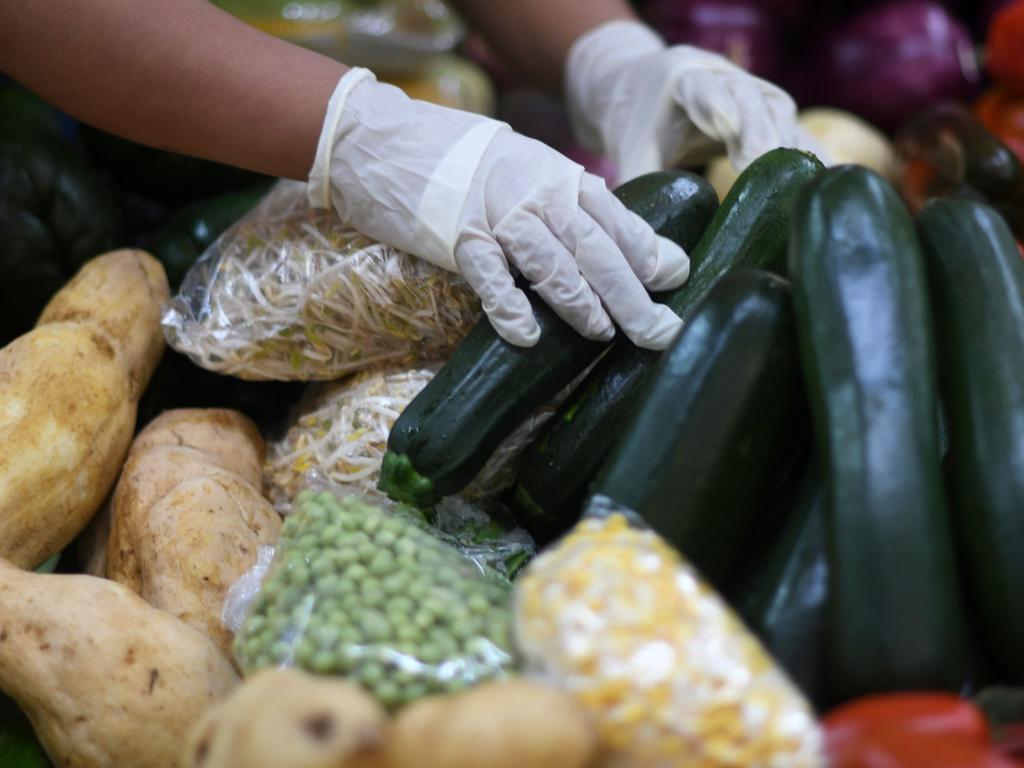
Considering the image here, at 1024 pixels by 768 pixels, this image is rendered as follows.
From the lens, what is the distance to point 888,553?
2.65ft

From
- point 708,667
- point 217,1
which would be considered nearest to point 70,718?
point 708,667

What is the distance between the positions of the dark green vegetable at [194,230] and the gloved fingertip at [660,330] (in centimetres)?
90

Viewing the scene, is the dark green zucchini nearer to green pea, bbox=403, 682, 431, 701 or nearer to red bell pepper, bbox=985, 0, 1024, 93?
green pea, bbox=403, 682, 431, 701

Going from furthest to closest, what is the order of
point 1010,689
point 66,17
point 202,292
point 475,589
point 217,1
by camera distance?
point 217,1
point 202,292
point 66,17
point 475,589
point 1010,689

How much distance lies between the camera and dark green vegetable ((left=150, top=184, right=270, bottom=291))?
5.80 ft

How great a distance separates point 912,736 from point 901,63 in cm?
240

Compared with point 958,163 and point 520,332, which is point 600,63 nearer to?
point 958,163

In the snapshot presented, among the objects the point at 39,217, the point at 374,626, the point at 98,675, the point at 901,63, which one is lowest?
the point at 98,675

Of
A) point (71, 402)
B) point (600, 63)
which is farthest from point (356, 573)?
point (600, 63)

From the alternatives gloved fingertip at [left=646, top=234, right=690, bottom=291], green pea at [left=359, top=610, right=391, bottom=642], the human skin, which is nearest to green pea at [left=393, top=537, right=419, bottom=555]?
green pea at [left=359, top=610, right=391, bottom=642]

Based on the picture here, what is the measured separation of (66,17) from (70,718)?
0.97 metres

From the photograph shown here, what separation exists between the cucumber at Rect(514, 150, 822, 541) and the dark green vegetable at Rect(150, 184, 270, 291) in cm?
85

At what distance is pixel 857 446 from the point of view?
2.78ft

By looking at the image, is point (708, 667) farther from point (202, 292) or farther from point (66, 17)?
point (66, 17)
